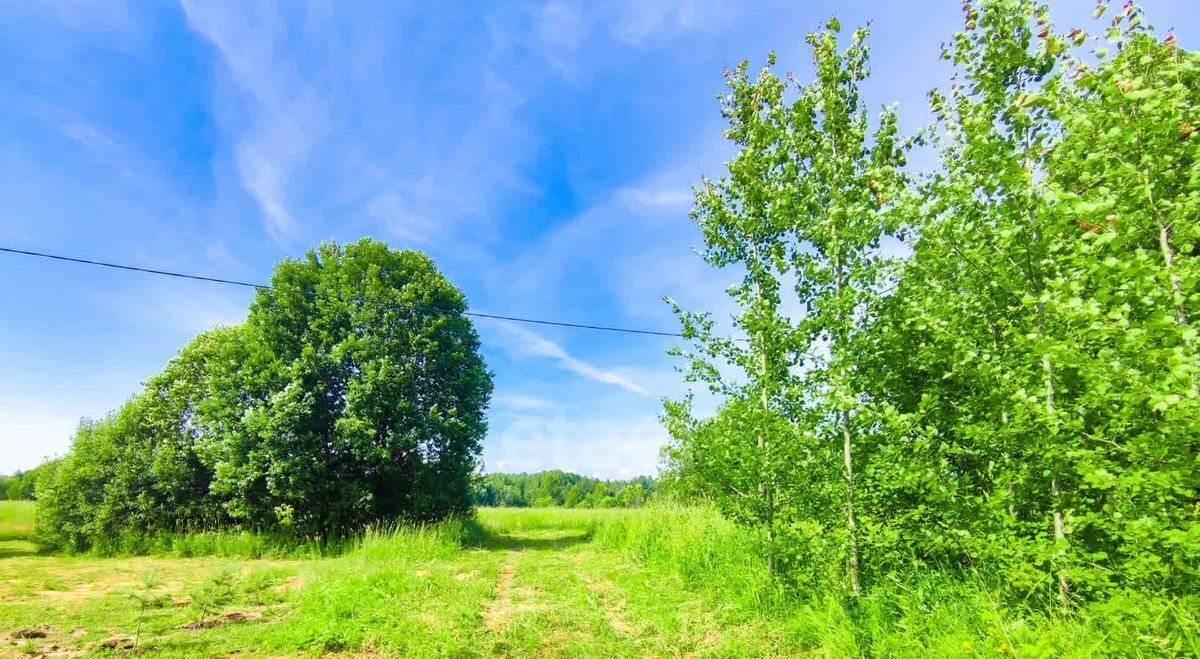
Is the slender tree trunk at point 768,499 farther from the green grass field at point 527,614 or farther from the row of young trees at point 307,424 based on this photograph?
the row of young trees at point 307,424

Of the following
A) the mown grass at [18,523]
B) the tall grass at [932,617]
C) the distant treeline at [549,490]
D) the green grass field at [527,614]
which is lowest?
the distant treeline at [549,490]

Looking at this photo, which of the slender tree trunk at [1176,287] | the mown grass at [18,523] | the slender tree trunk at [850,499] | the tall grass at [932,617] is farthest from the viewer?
the mown grass at [18,523]

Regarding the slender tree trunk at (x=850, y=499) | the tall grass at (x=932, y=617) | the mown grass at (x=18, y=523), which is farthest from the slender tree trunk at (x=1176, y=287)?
the mown grass at (x=18, y=523)

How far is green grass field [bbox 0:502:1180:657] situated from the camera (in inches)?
170

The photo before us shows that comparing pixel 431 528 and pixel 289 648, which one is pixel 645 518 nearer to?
pixel 431 528

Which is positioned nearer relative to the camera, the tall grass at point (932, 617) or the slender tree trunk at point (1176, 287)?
the slender tree trunk at point (1176, 287)

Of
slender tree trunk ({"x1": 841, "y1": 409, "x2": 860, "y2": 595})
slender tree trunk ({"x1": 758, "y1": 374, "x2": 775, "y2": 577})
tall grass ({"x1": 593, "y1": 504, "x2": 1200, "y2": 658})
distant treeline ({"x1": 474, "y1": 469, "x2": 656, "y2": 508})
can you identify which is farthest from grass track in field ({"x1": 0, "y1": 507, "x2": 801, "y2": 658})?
distant treeline ({"x1": 474, "y1": 469, "x2": 656, "y2": 508})

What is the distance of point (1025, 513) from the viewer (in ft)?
15.4

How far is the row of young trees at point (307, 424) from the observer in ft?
43.1

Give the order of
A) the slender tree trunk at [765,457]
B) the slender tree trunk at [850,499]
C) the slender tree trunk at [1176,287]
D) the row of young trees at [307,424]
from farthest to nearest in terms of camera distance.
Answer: the row of young trees at [307,424] → the slender tree trunk at [765,457] → the slender tree trunk at [850,499] → the slender tree trunk at [1176,287]

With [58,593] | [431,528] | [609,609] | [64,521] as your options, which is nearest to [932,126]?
[609,609]

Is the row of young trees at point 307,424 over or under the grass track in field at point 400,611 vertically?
over

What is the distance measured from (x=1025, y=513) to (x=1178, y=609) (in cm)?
176

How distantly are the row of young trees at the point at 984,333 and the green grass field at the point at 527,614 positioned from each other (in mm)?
490
